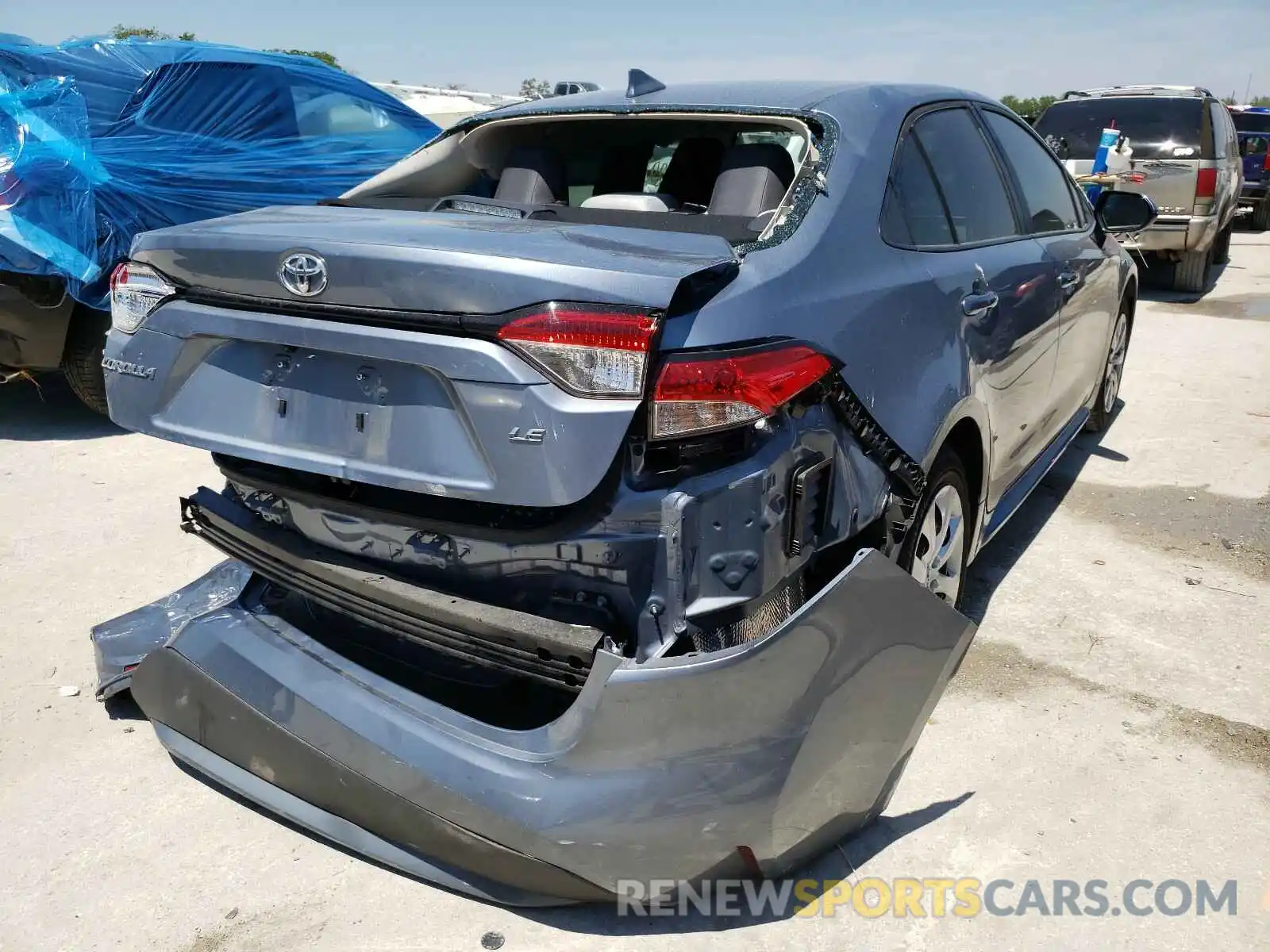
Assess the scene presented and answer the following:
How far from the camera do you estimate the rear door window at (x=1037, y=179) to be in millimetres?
3518

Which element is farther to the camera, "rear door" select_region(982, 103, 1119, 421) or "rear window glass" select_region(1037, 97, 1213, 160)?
"rear window glass" select_region(1037, 97, 1213, 160)

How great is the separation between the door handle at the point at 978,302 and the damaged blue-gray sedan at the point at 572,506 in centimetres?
7

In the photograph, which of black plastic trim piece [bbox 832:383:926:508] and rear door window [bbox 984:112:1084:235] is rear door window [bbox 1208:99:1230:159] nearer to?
rear door window [bbox 984:112:1084:235]

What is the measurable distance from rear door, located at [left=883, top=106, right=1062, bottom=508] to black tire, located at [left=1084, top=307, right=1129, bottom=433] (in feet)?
5.55

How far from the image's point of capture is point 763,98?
2.71m

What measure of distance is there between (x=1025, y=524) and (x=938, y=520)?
1.69m

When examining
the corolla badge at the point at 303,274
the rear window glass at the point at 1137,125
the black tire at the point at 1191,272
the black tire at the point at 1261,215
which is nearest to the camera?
the corolla badge at the point at 303,274

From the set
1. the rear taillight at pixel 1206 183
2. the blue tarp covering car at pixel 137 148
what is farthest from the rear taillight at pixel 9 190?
the rear taillight at pixel 1206 183

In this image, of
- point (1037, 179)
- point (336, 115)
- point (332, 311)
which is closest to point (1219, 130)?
point (1037, 179)

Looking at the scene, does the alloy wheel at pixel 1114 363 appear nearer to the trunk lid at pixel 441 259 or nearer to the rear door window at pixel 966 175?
the rear door window at pixel 966 175

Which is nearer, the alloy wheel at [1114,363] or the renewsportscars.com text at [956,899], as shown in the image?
the renewsportscars.com text at [956,899]

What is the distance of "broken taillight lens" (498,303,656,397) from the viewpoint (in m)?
1.74

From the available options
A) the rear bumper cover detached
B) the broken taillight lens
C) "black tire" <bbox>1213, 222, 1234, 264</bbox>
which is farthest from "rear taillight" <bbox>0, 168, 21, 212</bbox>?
"black tire" <bbox>1213, 222, 1234, 264</bbox>

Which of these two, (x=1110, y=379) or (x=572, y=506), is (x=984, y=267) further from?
(x=1110, y=379)
